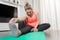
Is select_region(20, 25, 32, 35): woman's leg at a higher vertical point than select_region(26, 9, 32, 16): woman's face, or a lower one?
lower

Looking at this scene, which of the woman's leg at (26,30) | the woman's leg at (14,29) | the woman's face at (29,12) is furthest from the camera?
the woman's face at (29,12)

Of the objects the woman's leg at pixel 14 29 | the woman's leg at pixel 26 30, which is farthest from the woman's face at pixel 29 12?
the woman's leg at pixel 14 29

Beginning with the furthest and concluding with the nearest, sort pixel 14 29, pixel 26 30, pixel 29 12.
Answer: pixel 29 12 < pixel 26 30 < pixel 14 29

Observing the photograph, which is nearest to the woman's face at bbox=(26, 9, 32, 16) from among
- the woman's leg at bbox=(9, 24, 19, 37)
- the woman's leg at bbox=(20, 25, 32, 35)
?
the woman's leg at bbox=(20, 25, 32, 35)

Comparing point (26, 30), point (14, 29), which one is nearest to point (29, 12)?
point (26, 30)

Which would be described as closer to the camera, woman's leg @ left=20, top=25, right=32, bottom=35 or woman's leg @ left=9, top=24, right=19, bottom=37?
woman's leg @ left=9, top=24, right=19, bottom=37

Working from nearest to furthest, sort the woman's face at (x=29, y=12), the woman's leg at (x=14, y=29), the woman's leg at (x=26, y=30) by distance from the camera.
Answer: the woman's leg at (x=14, y=29) → the woman's leg at (x=26, y=30) → the woman's face at (x=29, y=12)

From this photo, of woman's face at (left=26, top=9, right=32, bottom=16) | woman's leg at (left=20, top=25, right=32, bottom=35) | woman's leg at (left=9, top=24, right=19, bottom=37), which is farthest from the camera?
woman's face at (left=26, top=9, right=32, bottom=16)

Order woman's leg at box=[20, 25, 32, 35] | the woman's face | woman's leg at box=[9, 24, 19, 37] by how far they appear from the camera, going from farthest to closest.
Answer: the woman's face → woman's leg at box=[20, 25, 32, 35] → woman's leg at box=[9, 24, 19, 37]

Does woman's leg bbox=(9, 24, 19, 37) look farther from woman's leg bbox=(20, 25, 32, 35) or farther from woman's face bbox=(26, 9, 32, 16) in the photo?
woman's face bbox=(26, 9, 32, 16)

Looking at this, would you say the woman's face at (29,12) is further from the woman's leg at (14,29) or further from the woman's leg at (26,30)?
the woman's leg at (14,29)

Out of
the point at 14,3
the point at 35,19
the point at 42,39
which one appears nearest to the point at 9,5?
the point at 14,3

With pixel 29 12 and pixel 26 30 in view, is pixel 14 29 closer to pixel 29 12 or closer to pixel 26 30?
pixel 26 30

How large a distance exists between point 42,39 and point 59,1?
231 centimetres
